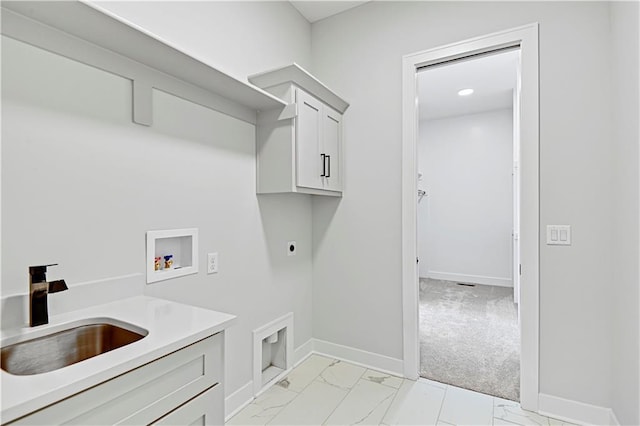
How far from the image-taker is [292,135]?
2.02 metres

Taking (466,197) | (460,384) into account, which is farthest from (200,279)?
(466,197)

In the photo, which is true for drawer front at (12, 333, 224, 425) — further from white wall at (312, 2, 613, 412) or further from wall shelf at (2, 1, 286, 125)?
white wall at (312, 2, 613, 412)

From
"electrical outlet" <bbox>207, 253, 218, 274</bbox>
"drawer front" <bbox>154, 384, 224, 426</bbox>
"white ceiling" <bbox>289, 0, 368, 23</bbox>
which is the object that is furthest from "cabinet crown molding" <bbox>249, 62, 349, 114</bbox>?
"drawer front" <bbox>154, 384, 224, 426</bbox>

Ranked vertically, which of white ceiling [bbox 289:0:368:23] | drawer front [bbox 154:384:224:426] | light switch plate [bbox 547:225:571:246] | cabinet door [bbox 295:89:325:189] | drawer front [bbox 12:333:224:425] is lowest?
drawer front [bbox 154:384:224:426]

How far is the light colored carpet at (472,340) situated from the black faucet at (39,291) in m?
2.34

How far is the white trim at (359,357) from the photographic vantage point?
7.91 ft

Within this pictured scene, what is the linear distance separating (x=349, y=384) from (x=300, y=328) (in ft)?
1.93

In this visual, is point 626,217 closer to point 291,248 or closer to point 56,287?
point 291,248

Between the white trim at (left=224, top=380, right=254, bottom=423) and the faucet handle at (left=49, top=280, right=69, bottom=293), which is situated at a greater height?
the faucet handle at (left=49, top=280, right=69, bottom=293)

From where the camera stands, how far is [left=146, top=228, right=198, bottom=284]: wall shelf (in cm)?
151

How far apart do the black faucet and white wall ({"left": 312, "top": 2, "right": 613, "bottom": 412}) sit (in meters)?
1.90

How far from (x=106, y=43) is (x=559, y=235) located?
2524 mm

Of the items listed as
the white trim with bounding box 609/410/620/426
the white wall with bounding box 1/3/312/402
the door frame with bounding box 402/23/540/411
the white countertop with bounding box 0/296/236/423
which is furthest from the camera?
the door frame with bounding box 402/23/540/411

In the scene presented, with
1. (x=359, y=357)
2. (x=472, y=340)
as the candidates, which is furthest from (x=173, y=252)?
(x=472, y=340)
